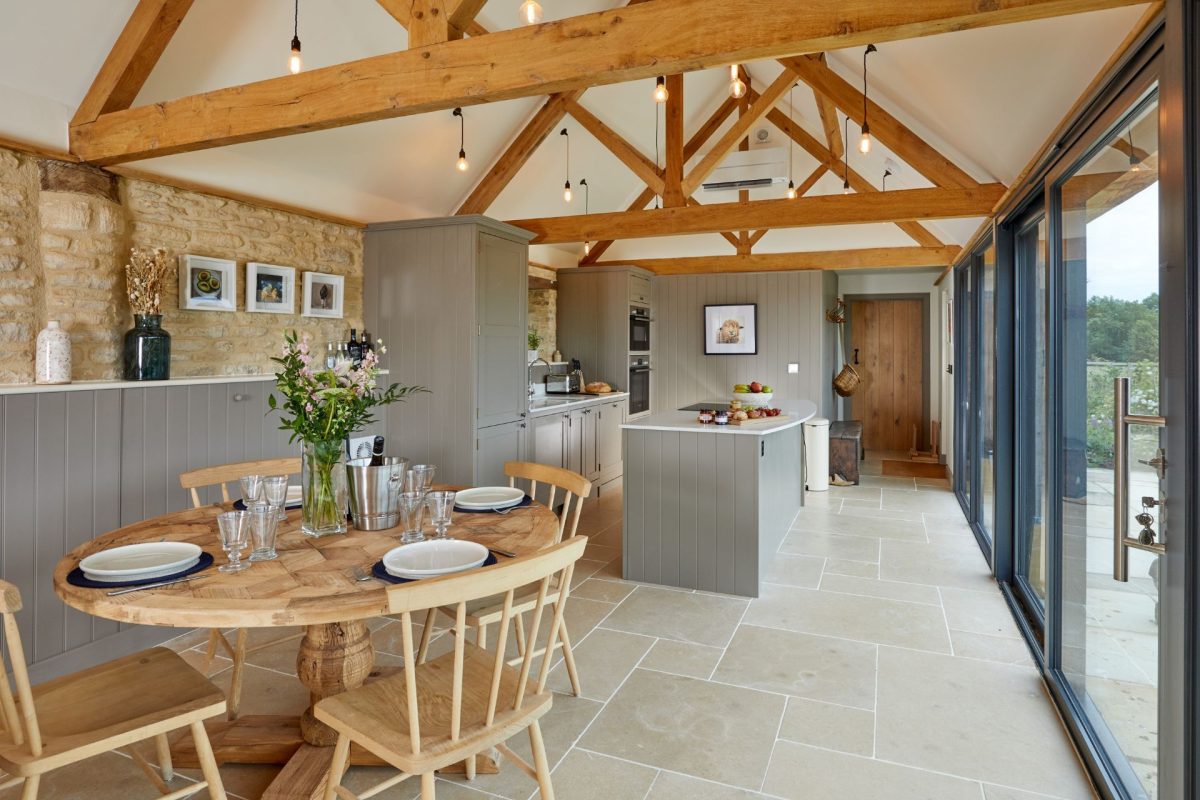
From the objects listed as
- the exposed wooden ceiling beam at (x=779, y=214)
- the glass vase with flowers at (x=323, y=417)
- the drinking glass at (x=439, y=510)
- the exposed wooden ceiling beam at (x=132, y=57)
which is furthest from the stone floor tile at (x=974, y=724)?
the exposed wooden ceiling beam at (x=132, y=57)

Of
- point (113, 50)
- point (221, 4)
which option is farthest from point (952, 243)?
point (113, 50)

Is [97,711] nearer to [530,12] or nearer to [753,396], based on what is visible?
[530,12]

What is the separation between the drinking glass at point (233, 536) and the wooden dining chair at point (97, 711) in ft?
1.06

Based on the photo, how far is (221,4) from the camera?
123 inches

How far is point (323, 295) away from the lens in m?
4.34

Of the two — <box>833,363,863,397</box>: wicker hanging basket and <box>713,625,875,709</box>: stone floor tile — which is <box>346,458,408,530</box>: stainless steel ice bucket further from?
<box>833,363,863,397</box>: wicker hanging basket

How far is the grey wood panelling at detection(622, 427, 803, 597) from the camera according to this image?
3.70 m

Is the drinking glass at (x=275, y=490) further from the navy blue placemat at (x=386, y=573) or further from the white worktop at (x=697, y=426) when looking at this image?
the white worktop at (x=697, y=426)

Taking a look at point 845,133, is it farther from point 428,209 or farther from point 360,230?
point 360,230

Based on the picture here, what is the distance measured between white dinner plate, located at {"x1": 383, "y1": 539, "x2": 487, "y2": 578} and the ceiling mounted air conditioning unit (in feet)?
16.1

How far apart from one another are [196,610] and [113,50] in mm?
2850

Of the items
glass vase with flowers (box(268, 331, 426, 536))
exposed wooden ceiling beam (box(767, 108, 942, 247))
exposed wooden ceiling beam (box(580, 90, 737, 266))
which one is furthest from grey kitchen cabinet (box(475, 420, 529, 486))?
exposed wooden ceiling beam (box(767, 108, 942, 247))

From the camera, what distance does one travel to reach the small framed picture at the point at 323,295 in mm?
4195

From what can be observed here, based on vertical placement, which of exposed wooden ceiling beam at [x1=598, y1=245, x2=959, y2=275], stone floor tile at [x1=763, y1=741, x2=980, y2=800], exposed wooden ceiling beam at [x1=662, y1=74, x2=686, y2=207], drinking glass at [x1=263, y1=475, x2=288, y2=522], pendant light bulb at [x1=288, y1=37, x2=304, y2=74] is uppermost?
exposed wooden ceiling beam at [x1=662, y1=74, x2=686, y2=207]
